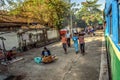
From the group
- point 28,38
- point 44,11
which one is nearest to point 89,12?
point 44,11

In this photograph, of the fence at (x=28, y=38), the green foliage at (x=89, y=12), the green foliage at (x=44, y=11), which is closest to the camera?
the fence at (x=28, y=38)

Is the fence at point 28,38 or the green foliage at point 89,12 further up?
the green foliage at point 89,12

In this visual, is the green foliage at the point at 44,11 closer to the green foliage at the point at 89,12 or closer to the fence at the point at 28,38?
the fence at the point at 28,38

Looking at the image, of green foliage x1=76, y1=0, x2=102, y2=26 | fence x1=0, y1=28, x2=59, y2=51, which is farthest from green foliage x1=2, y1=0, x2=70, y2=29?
green foliage x1=76, y1=0, x2=102, y2=26

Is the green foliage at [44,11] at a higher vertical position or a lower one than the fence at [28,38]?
higher

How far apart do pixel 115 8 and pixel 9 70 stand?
6.62 metres

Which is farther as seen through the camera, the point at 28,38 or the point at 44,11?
the point at 44,11

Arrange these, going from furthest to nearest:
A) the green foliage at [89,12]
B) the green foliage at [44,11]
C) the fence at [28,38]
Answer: the green foliage at [89,12], the green foliage at [44,11], the fence at [28,38]

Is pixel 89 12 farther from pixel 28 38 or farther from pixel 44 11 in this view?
pixel 28 38

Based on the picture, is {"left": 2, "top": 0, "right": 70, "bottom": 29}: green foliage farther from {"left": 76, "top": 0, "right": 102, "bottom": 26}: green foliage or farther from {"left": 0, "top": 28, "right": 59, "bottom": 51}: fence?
{"left": 76, "top": 0, "right": 102, "bottom": 26}: green foliage

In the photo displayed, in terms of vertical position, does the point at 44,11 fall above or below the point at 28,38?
above

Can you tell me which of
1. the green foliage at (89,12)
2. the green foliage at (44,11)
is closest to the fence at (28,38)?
the green foliage at (44,11)

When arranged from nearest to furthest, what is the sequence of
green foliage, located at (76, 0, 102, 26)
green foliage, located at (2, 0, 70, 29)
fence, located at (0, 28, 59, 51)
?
fence, located at (0, 28, 59, 51) → green foliage, located at (2, 0, 70, 29) → green foliage, located at (76, 0, 102, 26)

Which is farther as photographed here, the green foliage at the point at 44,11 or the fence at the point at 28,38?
the green foliage at the point at 44,11
